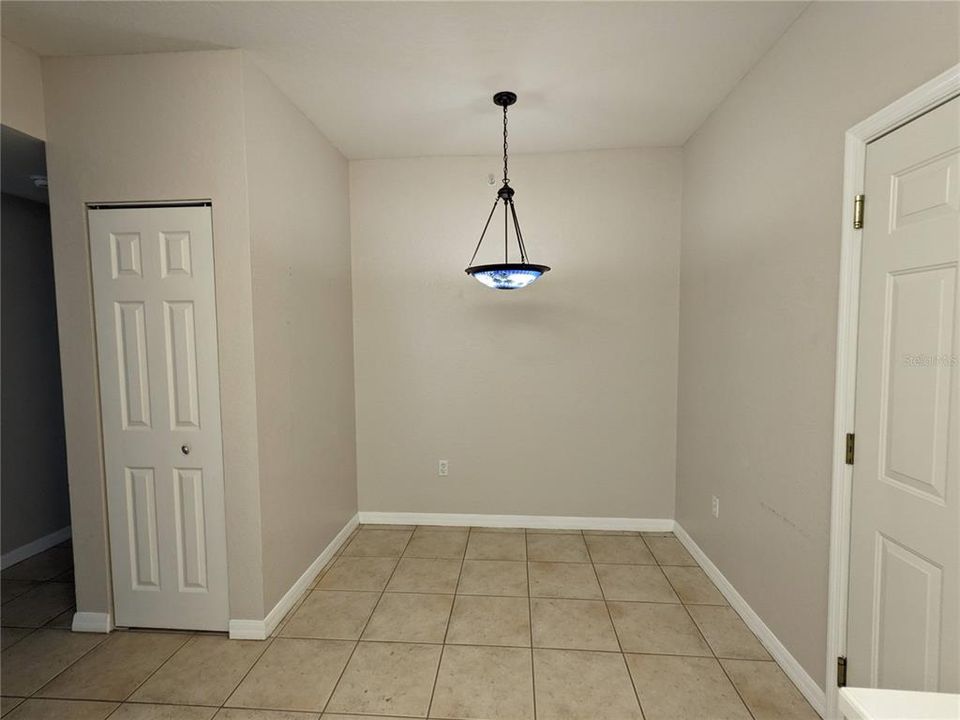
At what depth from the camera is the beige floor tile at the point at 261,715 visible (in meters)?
1.78

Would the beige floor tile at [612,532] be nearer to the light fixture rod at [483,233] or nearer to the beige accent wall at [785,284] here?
the beige accent wall at [785,284]

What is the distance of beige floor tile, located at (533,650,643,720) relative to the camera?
178 centimetres

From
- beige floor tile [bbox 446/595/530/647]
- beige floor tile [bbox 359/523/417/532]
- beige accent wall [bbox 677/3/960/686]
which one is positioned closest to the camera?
beige accent wall [bbox 677/3/960/686]

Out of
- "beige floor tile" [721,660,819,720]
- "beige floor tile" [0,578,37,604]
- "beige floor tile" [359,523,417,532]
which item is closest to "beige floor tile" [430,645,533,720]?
"beige floor tile" [721,660,819,720]

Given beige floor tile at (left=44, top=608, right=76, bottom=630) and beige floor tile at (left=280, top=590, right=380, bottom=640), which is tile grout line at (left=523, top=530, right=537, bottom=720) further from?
beige floor tile at (left=44, top=608, right=76, bottom=630)

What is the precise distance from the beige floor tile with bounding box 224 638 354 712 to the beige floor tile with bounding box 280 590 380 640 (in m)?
0.06

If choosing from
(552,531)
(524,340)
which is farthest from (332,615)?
(524,340)

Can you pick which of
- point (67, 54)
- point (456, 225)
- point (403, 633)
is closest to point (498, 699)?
point (403, 633)

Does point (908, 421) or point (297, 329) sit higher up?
point (297, 329)

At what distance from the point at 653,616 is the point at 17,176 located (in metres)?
4.62

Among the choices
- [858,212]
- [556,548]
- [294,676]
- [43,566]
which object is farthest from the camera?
[556,548]

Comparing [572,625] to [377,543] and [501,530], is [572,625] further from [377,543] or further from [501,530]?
[377,543]

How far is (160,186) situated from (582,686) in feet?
10.1

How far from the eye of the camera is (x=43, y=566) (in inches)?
121
